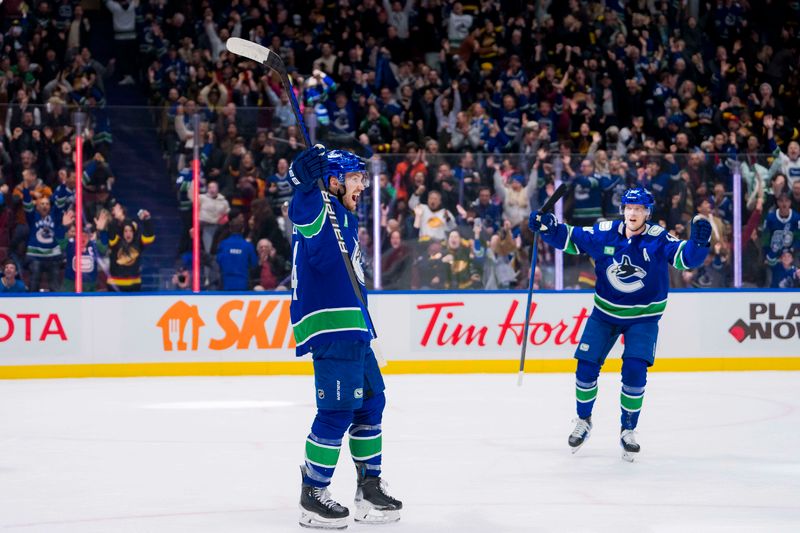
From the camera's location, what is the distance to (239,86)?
13.7m

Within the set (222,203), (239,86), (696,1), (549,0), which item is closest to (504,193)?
(222,203)

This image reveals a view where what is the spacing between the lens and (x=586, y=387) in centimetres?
678

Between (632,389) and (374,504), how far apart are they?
2.24m

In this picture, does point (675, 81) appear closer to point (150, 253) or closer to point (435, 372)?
point (435, 372)

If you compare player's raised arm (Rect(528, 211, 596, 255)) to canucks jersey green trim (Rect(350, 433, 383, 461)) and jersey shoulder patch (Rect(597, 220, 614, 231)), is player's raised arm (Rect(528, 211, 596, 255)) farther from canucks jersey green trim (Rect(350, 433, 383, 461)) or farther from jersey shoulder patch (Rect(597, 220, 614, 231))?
canucks jersey green trim (Rect(350, 433, 383, 461))

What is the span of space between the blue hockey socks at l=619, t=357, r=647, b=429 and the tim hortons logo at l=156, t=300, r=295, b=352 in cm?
515

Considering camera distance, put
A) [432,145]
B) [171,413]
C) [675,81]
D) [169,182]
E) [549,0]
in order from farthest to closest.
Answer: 1. [549,0]
2. [675,81]
3. [432,145]
4. [169,182]
5. [171,413]

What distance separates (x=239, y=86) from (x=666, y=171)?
481 centimetres

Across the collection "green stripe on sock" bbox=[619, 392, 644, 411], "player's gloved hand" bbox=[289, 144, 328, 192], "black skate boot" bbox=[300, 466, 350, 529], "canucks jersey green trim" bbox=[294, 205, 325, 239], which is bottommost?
"black skate boot" bbox=[300, 466, 350, 529]

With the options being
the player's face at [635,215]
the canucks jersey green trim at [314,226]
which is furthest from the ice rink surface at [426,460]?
the player's face at [635,215]

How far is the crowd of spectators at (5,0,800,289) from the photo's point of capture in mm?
11180

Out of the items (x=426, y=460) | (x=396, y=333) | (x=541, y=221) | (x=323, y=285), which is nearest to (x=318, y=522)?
(x=323, y=285)

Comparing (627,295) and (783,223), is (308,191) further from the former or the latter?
(783,223)

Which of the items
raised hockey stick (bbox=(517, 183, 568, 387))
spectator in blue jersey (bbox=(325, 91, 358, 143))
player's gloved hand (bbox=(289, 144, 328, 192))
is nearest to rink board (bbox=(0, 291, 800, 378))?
spectator in blue jersey (bbox=(325, 91, 358, 143))
